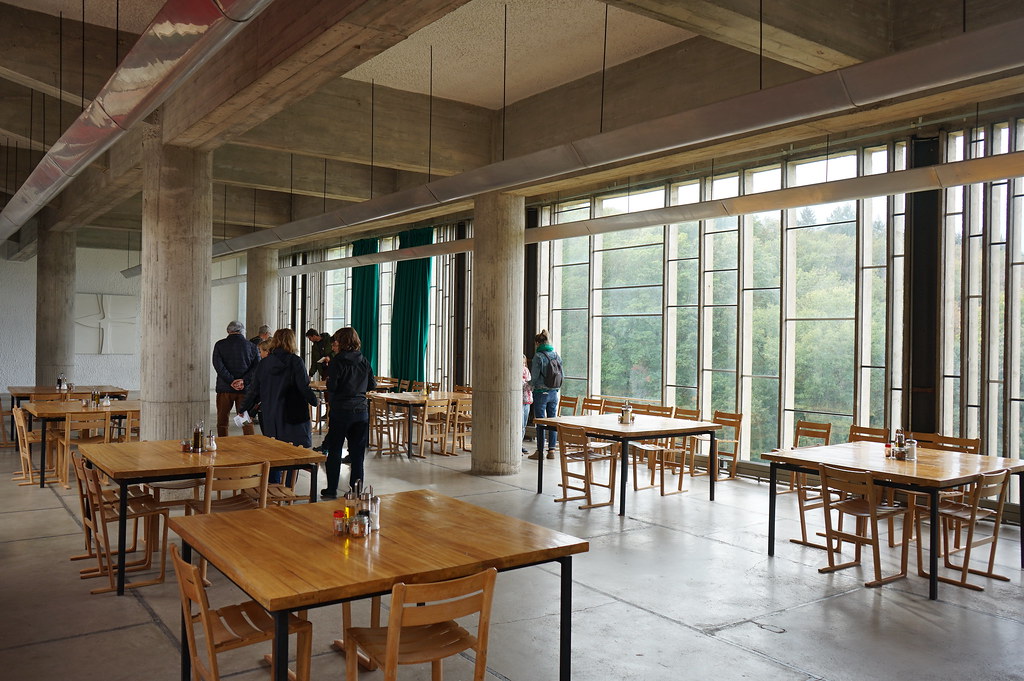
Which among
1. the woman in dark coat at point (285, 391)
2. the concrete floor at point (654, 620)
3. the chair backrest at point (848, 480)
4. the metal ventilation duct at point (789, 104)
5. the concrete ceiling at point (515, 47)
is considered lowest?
the concrete floor at point (654, 620)

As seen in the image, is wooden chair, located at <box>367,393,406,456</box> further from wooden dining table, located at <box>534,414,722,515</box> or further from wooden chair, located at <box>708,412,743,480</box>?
wooden chair, located at <box>708,412,743,480</box>

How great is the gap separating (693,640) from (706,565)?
1.61 metres

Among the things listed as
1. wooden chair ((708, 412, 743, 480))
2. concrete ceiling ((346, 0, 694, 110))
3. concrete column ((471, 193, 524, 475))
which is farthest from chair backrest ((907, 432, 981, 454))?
concrete column ((471, 193, 524, 475))

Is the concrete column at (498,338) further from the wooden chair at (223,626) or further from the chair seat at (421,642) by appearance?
the chair seat at (421,642)

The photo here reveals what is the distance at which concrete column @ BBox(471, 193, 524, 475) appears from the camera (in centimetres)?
1009

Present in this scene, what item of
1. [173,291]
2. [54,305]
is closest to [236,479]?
[173,291]

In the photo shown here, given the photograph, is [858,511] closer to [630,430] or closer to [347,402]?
[630,430]

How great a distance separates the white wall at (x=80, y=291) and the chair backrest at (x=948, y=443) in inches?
633

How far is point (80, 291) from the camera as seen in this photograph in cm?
Result: 2214

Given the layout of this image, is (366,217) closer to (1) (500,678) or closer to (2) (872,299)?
(2) (872,299)

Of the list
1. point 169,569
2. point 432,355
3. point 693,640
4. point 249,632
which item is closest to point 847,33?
point 693,640

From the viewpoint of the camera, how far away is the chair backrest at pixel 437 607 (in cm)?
268

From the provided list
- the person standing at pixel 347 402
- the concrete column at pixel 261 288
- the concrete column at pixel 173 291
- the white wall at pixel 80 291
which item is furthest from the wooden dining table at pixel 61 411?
the white wall at pixel 80 291

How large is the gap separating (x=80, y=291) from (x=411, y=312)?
11.6 m
